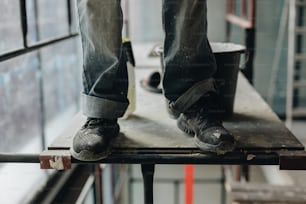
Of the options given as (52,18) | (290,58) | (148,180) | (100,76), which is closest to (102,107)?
(100,76)

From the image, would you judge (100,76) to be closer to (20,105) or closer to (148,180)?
(148,180)

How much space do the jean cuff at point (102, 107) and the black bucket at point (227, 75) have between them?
1.28 ft

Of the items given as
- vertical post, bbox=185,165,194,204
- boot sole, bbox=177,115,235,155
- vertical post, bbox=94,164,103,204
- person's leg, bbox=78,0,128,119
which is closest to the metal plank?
boot sole, bbox=177,115,235,155

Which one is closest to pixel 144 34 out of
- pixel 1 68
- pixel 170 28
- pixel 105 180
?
pixel 105 180

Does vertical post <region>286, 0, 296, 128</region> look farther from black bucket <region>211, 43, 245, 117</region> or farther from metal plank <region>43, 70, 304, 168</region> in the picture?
black bucket <region>211, 43, 245, 117</region>

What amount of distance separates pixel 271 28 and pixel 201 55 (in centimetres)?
239

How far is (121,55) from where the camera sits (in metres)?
1.18

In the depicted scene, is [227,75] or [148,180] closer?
[148,180]

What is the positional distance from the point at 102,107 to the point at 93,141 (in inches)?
4.6

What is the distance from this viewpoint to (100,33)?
1.12 meters

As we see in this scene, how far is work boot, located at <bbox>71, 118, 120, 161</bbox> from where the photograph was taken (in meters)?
1.08

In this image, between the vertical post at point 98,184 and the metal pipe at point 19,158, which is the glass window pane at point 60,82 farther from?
the metal pipe at point 19,158

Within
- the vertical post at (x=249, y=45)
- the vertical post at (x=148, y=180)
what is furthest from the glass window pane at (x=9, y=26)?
the vertical post at (x=249, y=45)

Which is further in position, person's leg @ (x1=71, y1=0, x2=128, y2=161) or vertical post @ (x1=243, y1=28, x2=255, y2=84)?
vertical post @ (x1=243, y1=28, x2=255, y2=84)
